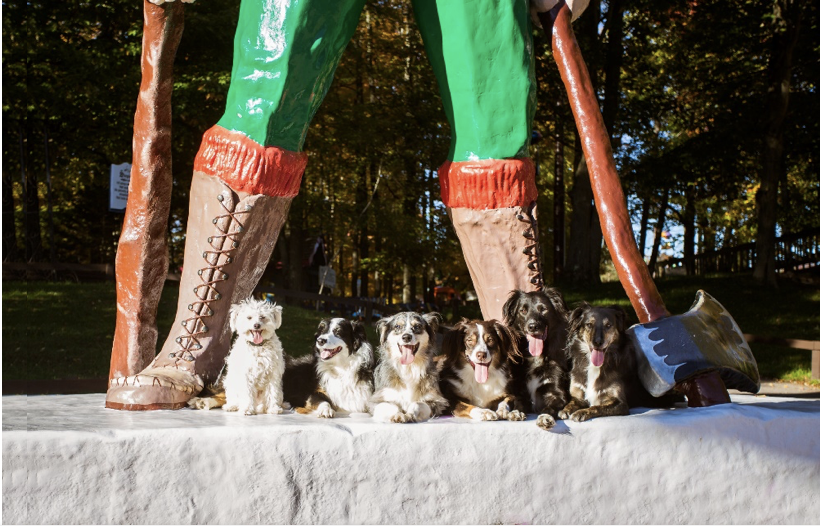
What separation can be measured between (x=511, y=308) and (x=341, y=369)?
2.41 feet

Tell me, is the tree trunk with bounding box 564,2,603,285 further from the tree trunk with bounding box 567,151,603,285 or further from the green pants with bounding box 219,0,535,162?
the green pants with bounding box 219,0,535,162

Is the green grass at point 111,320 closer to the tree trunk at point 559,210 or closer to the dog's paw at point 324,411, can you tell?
the tree trunk at point 559,210

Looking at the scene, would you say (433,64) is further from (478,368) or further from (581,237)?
(581,237)

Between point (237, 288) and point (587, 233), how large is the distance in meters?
13.5

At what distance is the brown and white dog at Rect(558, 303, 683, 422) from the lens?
9.92ft

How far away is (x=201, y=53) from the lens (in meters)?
14.0

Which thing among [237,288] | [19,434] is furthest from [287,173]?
[19,434]

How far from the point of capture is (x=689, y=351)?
3.07 m

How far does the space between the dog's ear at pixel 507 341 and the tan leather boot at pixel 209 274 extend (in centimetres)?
106

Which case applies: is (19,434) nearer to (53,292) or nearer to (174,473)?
(174,473)

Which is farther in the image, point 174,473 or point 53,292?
point 53,292

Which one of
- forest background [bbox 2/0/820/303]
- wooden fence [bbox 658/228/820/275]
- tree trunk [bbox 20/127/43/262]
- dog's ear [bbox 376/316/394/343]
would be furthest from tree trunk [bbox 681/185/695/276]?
dog's ear [bbox 376/316/394/343]

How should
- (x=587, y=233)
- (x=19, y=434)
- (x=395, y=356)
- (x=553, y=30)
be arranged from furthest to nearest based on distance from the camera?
(x=587, y=233)
(x=553, y=30)
(x=395, y=356)
(x=19, y=434)

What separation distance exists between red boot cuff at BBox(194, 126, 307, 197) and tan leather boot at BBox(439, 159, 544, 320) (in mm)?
784
